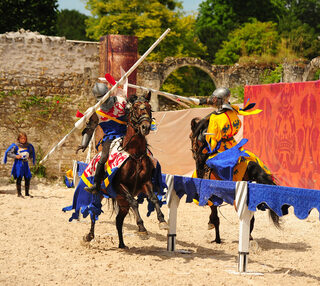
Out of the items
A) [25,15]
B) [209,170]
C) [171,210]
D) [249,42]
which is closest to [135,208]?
[171,210]

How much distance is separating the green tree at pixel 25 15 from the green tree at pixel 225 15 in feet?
45.1

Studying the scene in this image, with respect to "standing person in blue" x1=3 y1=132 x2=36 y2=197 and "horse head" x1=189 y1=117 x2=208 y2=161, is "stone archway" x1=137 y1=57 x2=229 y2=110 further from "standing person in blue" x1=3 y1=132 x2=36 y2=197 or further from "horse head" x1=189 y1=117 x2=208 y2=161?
"horse head" x1=189 y1=117 x2=208 y2=161

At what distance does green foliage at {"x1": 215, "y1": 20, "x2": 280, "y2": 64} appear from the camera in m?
35.2

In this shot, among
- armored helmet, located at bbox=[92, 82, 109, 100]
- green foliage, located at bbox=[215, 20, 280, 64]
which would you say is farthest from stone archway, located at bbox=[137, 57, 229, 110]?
green foliage, located at bbox=[215, 20, 280, 64]

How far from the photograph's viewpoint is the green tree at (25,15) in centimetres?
2958

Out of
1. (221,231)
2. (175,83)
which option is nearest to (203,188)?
(221,231)

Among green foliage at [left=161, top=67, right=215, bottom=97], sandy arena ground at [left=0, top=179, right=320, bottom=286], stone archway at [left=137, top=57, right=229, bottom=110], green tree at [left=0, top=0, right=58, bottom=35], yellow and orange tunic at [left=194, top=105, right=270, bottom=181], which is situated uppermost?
green tree at [left=0, top=0, right=58, bottom=35]

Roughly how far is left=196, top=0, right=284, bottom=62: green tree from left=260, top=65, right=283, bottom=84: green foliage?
747 inches

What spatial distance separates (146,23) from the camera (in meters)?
35.5

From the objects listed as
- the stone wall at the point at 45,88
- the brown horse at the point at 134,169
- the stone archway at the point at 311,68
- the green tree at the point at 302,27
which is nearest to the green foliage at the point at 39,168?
the stone wall at the point at 45,88

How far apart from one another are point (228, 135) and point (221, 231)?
6.82 feet

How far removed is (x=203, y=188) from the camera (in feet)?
21.3

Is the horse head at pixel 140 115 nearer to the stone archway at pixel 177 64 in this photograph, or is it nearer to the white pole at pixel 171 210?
the white pole at pixel 171 210

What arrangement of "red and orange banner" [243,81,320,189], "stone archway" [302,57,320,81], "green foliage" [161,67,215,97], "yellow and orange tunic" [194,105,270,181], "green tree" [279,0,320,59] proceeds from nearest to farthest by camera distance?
"yellow and orange tunic" [194,105,270,181] < "red and orange banner" [243,81,320,189] < "stone archway" [302,57,320,81] < "green tree" [279,0,320,59] < "green foliage" [161,67,215,97]
